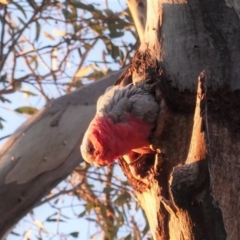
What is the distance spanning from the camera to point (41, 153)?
200cm

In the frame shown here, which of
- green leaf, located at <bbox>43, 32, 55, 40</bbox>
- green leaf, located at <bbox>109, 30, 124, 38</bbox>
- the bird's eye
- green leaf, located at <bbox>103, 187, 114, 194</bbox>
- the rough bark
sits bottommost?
the bird's eye

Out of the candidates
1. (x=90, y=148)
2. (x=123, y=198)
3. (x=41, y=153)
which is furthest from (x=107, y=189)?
(x=90, y=148)

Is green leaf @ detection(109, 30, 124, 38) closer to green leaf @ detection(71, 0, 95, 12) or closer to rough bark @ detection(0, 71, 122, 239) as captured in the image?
green leaf @ detection(71, 0, 95, 12)

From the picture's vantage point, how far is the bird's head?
152 centimetres

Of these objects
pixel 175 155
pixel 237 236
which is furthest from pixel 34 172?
pixel 237 236

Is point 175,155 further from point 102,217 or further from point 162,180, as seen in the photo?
point 102,217

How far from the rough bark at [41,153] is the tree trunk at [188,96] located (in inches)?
16.4

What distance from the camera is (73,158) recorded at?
2.08 m

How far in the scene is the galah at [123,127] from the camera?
1.52 metres

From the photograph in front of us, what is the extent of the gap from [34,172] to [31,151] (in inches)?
2.5

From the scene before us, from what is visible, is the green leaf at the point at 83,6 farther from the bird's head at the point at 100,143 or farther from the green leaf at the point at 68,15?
the bird's head at the point at 100,143

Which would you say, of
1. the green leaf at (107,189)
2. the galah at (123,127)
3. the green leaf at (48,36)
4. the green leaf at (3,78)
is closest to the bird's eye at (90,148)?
the galah at (123,127)

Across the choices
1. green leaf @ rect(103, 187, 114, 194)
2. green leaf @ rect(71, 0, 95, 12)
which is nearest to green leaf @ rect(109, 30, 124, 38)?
green leaf @ rect(71, 0, 95, 12)

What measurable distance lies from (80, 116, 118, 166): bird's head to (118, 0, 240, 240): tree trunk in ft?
0.23
